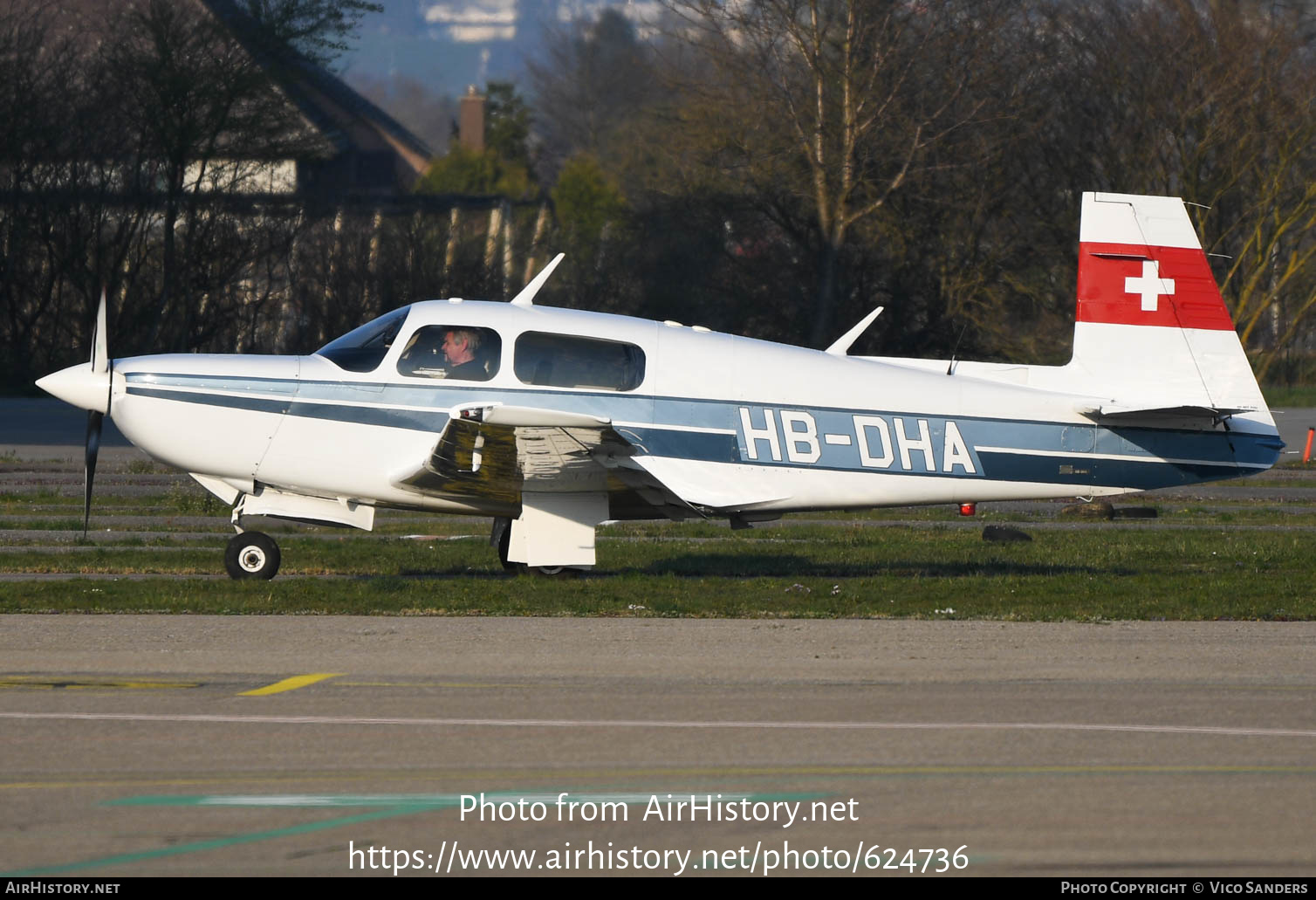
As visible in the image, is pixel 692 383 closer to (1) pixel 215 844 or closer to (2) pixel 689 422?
(2) pixel 689 422

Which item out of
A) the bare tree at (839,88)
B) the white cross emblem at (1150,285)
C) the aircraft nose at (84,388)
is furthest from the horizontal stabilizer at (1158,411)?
the bare tree at (839,88)

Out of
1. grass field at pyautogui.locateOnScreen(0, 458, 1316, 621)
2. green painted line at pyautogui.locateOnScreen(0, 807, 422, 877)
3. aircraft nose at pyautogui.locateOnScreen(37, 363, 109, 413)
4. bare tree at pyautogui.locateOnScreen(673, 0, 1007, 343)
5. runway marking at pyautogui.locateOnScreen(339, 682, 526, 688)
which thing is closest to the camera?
green painted line at pyautogui.locateOnScreen(0, 807, 422, 877)

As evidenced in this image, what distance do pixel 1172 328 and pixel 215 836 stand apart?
8.54 metres

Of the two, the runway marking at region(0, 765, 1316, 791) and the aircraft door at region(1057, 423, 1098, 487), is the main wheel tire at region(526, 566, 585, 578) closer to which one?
the aircraft door at region(1057, 423, 1098, 487)

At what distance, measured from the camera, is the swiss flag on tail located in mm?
11109

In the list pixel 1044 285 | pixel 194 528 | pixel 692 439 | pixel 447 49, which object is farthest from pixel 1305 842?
Answer: pixel 447 49

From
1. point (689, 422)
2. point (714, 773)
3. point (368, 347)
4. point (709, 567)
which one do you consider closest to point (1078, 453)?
point (689, 422)

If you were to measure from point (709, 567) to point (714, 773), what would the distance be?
22.0 feet

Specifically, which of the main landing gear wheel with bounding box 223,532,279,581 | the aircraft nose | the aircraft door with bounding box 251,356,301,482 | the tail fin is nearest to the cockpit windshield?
the aircraft door with bounding box 251,356,301,482

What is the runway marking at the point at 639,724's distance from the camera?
6336 millimetres

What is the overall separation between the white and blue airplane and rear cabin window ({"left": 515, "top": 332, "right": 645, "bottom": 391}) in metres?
0.01

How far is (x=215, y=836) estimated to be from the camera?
475 centimetres

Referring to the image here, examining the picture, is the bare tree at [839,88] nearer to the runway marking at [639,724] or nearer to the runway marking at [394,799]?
the runway marking at [639,724]

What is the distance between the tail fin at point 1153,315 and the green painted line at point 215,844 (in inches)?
300
